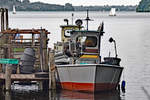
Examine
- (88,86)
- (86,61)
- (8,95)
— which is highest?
(86,61)

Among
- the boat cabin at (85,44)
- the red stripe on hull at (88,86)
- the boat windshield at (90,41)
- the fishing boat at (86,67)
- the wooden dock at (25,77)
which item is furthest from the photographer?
the boat windshield at (90,41)

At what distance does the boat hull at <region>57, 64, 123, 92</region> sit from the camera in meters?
34.8

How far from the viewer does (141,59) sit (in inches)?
2335

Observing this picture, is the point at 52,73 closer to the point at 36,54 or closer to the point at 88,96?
the point at 88,96

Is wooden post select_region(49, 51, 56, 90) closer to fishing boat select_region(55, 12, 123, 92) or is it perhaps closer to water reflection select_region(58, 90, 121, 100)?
fishing boat select_region(55, 12, 123, 92)

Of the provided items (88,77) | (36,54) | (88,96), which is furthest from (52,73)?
(36,54)

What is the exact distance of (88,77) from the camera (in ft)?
116

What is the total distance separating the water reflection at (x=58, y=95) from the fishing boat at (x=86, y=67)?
30 centimetres

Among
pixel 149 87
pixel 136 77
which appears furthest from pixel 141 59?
pixel 149 87

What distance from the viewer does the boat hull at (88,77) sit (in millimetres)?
34844

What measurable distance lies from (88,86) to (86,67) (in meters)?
1.44

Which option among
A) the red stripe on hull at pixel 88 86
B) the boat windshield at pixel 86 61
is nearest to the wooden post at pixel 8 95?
the red stripe on hull at pixel 88 86

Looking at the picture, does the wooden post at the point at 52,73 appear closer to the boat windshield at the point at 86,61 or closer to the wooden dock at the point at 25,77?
the wooden dock at the point at 25,77

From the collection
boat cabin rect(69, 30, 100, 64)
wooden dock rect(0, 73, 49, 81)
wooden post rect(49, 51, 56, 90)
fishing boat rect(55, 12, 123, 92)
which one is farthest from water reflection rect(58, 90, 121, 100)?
boat cabin rect(69, 30, 100, 64)
